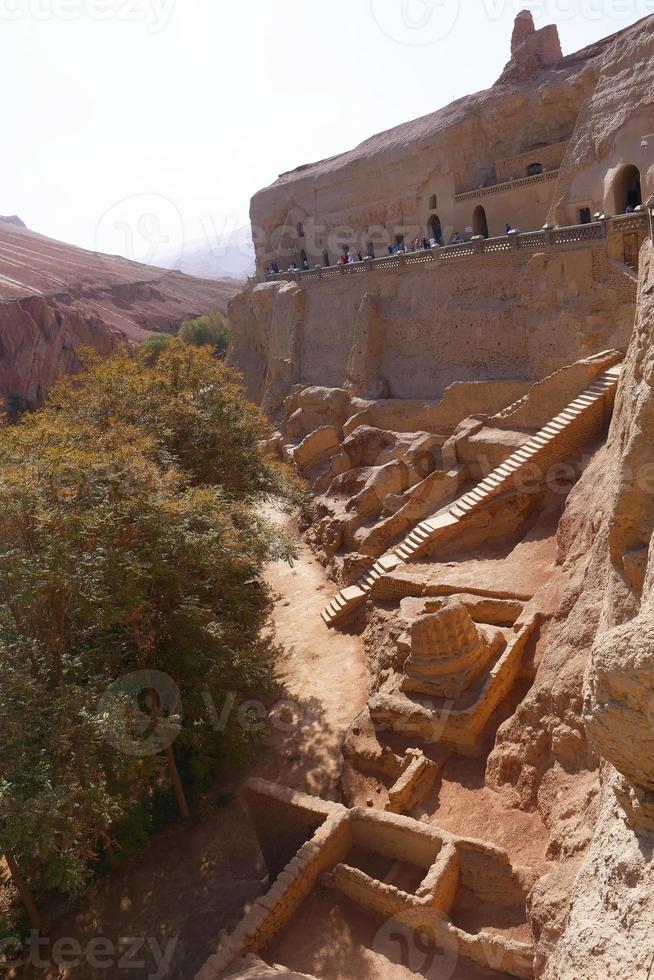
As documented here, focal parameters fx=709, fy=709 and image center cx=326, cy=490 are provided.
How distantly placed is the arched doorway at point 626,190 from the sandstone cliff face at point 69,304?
21.2m

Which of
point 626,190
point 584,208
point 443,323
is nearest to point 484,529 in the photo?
point 443,323

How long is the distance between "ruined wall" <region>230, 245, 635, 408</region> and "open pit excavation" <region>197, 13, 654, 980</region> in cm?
8

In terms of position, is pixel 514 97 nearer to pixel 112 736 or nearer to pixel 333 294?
pixel 333 294

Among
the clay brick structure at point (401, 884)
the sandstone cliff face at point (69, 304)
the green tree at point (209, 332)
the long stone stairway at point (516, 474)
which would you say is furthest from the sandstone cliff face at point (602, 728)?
the green tree at point (209, 332)

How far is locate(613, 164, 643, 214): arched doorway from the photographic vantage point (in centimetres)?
1741

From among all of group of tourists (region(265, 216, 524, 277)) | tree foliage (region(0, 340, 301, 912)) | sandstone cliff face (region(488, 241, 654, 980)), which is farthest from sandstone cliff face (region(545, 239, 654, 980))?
group of tourists (region(265, 216, 524, 277))

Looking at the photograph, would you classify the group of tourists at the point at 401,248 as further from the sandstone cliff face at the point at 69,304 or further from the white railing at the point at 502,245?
the sandstone cliff face at the point at 69,304

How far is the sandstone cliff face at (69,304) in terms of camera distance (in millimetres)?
38375

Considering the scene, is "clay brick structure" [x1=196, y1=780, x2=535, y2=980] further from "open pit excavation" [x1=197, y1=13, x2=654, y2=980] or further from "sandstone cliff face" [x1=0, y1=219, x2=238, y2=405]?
"sandstone cliff face" [x1=0, y1=219, x2=238, y2=405]

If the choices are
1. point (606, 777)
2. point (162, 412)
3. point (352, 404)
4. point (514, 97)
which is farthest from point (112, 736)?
point (514, 97)

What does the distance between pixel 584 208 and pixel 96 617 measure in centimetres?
1622

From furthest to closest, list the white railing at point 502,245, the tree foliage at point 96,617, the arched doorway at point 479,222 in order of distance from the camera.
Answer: the arched doorway at point 479,222 < the white railing at point 502,245 < the tree foliage at point 96,617

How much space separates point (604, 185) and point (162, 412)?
40.3 feet

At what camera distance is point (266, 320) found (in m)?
29.7
